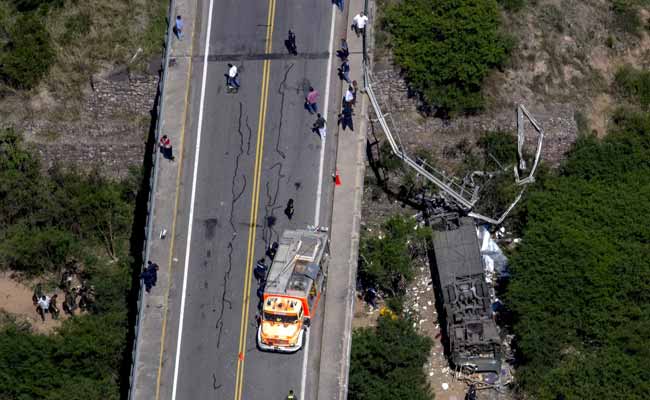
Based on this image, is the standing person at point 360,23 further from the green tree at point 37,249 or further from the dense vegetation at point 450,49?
the green tree at point 37,249

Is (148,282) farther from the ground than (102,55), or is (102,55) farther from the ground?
(102,55)

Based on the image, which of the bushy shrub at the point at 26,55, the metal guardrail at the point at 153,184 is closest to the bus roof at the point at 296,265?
the metal guardrail at the point at 153,184

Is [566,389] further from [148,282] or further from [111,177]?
[111,177]

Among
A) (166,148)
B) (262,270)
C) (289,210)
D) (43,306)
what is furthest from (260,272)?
(43,306)

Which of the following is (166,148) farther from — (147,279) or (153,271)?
(147,279)

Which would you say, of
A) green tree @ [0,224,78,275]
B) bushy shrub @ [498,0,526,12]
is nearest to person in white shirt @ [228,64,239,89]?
green tree @ [0,224,78,275]

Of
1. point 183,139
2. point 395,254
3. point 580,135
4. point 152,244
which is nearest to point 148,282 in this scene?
point 152,244
